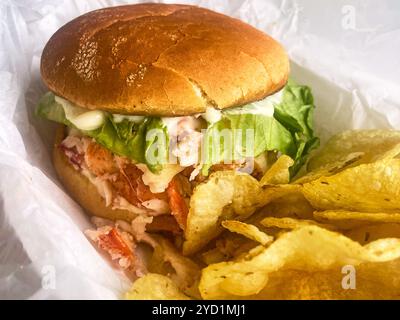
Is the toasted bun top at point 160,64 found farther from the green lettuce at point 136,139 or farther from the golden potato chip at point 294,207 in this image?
the golden potato chip at point 294,207

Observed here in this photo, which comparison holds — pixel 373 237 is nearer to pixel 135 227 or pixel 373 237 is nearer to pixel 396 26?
pixel 135 227

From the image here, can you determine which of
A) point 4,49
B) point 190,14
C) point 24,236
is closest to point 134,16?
point 190,14

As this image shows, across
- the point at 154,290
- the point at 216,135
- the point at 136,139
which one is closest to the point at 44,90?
the point at 136,139

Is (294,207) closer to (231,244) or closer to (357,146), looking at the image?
(231,244)
